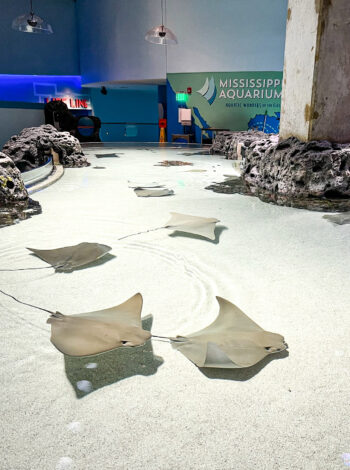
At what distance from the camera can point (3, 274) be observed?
6.97ft

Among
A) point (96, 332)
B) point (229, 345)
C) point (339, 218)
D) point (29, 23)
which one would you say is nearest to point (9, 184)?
point (96, 332)

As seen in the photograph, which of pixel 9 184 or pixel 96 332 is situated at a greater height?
pixel 9 184

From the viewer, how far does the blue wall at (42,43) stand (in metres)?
13.7

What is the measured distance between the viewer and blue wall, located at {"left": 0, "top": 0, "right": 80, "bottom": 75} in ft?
44.9

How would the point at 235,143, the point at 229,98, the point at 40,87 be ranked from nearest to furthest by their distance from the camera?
the point at 235,143 → the point at 229,98 → the point at 40,87

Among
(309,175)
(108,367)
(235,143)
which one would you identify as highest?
(235,143)

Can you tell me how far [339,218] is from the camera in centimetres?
321

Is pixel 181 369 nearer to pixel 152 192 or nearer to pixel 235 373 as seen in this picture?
pixel 235 373

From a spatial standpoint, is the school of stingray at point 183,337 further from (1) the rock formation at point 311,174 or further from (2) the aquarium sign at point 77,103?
(2) the aquarium sign at point 77,103

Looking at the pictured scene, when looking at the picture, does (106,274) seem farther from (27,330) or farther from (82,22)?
(82,22)

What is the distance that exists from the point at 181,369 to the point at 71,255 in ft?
4.16

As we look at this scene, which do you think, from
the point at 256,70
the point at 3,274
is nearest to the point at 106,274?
the point at 3,274

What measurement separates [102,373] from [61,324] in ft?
0.79

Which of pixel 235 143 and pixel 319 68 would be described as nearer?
pixel 319 68
